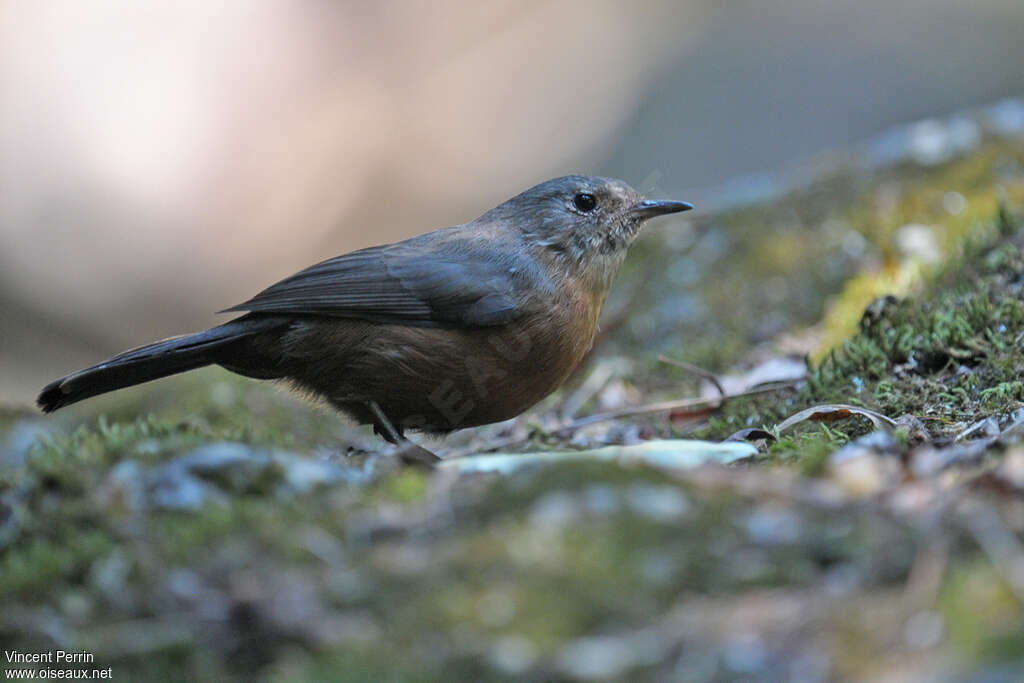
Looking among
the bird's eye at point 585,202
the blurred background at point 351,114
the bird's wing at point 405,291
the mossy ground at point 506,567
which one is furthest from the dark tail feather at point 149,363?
the blurred background at point 351,114

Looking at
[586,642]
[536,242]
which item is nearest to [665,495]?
[586,642]

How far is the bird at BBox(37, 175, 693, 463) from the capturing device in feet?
15.5

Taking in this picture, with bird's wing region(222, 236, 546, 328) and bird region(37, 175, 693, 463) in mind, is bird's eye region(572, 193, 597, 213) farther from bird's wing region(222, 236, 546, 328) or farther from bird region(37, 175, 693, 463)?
bird's wing region(222, 236, 546, 328)

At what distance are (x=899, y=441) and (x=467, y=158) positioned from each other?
460 inches

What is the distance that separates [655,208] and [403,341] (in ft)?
5.76

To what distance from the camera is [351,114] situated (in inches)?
536

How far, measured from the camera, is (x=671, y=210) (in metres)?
5.57

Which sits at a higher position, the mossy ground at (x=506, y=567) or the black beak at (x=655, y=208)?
the black beak at (x=655, y=208)

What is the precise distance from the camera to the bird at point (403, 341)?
15.5 ft

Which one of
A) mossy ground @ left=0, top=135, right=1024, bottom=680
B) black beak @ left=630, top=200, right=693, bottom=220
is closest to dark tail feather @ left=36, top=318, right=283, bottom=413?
mossy ground @ left=0, top=135, right=1024, bottom=680

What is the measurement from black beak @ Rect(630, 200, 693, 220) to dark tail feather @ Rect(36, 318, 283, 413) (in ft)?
6.93

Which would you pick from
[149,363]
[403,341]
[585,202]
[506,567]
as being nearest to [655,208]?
[585,202]

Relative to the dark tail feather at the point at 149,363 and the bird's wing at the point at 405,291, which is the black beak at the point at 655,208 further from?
the dark tail feather at the point at 149,363

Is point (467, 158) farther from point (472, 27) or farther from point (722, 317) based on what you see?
point (722, 317)
